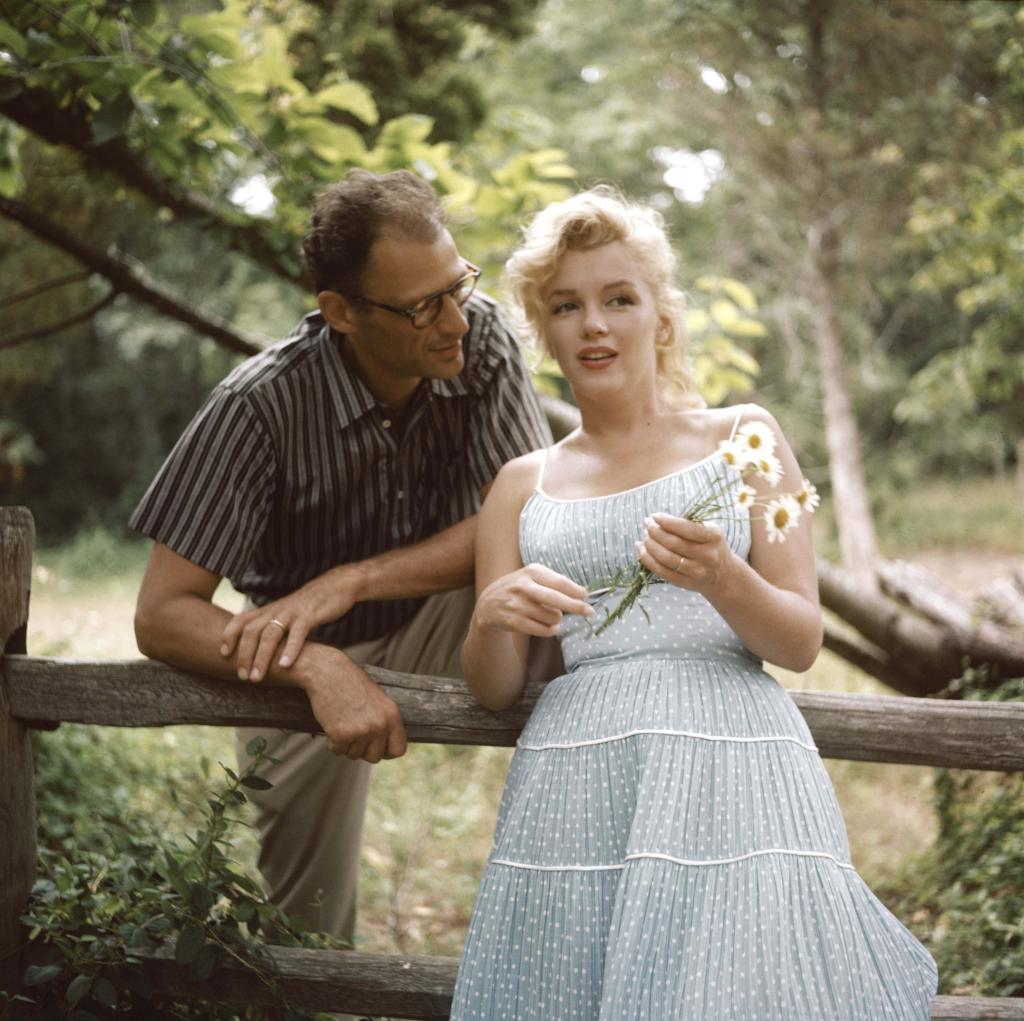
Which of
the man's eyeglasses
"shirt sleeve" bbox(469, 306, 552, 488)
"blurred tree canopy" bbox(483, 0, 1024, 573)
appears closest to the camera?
the man's eyeglasses

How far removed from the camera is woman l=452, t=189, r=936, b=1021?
1855mm

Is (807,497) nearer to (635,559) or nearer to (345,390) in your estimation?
(635,559)

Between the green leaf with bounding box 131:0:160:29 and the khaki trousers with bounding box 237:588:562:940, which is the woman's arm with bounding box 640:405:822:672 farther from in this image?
the green leaf with bounding box 131:0:160:29

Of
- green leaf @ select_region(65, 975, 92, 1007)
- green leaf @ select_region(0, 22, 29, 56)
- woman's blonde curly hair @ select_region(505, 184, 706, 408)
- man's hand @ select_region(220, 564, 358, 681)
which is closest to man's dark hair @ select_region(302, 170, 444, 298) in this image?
woman's blonde curly hair @ select_region(505, 184, 706, 408)

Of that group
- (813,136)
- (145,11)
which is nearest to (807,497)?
(145,11)

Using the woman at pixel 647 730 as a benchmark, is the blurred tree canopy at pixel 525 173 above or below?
above

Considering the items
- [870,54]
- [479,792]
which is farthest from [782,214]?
[479,792]

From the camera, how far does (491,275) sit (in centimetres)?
473

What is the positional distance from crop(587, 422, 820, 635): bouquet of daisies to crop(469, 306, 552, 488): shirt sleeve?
86 centimetres

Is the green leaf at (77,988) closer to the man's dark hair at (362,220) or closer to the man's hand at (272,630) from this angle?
the man's hand at (272,630)

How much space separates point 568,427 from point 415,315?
2.08 meters

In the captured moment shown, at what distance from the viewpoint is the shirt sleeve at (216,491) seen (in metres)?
2.64

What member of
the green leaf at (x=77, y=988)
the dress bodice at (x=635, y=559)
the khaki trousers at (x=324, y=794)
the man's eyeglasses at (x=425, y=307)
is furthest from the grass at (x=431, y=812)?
the man's eyeglasses at (x=425, y=307)

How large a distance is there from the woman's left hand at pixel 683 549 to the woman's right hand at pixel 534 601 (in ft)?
0.53
